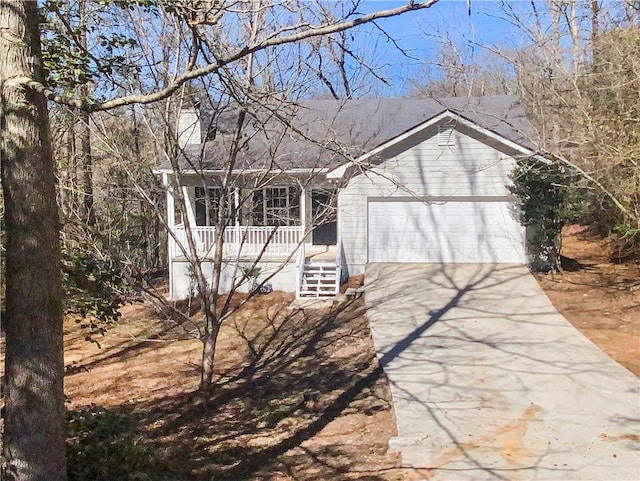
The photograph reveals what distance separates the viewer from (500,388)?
814cm

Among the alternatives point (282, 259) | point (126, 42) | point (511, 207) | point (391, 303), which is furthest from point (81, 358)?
point (511, 207)

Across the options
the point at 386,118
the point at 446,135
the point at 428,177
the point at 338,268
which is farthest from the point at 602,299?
the point at 386,118

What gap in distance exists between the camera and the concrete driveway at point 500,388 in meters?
5.83

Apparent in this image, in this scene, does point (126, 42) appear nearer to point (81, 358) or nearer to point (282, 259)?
point (81, 358)

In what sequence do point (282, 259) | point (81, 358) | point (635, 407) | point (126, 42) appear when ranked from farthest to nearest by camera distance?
point (282, 259), point (81, 358), point (635, 407), point (126, 42)

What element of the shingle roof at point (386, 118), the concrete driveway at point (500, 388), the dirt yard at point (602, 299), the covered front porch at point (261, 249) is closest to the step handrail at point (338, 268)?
→ the covered front porch at point (261, 249)

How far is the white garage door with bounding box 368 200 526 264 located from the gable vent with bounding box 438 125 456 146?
5.53ft

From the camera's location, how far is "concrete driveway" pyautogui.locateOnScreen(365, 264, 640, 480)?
5832mm

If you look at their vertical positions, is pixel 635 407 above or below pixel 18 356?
below

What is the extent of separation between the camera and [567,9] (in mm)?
15672

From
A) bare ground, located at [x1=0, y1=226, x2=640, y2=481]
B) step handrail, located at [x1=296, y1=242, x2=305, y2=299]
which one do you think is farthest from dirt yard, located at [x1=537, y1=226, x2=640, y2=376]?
step handrail, located at [x1=296, y1=242, x2=305, y2=299]

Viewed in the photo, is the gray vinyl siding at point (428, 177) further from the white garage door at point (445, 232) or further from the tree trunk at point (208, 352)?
the tree trunk at point (208, 352)

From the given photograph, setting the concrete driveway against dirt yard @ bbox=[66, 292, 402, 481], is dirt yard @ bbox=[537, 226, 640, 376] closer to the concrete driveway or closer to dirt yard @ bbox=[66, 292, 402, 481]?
the concrete driveway

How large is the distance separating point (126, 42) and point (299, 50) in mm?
4247
